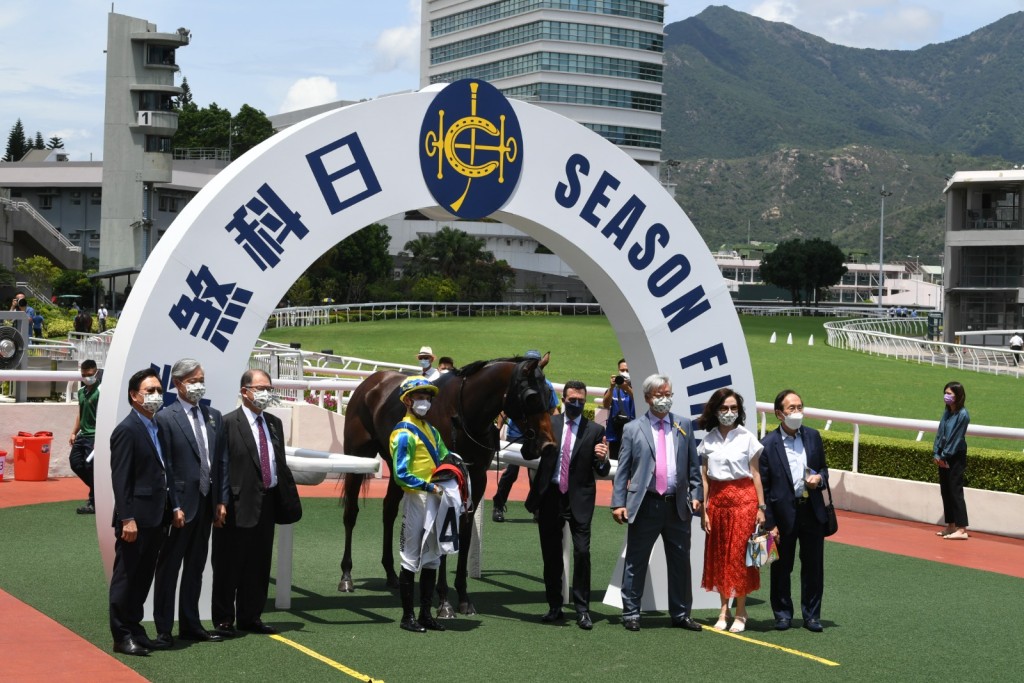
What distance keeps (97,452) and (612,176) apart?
4.13 metres

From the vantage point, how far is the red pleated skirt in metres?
8.60

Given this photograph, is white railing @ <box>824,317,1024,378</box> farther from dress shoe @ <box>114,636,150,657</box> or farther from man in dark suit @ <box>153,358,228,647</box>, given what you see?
dress shoe @ <box>114,636,150,657</box>

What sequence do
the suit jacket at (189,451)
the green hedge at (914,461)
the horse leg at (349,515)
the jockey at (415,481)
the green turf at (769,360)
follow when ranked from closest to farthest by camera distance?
the suit jacket at (189,451) < the jockey at (415,481) < the horse leg at (349,515) < the green hedge at (914,461) < the green turf at (769,360)

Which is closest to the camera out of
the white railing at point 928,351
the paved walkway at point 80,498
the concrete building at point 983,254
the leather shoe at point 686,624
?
the paved walkway at point 80,498

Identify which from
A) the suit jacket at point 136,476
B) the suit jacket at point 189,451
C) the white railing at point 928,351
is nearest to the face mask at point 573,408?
the suit jacket at point 189,451

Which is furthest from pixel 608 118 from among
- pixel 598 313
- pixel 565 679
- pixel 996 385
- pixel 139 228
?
pixel 565 679

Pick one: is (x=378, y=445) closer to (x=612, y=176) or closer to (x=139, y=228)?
(x=612, y=176)

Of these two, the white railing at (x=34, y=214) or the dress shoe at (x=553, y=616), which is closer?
the dress shoe at (x=553, y=616)

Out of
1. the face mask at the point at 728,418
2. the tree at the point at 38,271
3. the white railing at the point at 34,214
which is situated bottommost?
the face mask at the point at 728,418

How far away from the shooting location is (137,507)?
291 inches

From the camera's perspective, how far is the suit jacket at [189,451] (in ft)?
24.9

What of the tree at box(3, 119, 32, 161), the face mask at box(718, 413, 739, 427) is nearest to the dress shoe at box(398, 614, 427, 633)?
the face mask at box(718, 413, 739, 427)

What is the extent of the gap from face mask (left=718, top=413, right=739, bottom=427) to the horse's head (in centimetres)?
115

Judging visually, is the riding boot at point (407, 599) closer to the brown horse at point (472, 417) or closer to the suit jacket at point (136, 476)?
the brown horse at point (472, 417)
